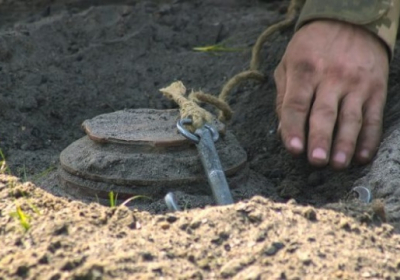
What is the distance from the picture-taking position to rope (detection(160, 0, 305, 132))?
8.13 ft

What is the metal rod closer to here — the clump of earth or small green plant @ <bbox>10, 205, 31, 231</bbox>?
the clump of earth

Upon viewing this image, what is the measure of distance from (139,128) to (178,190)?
9.3 inches

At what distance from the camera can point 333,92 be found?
2607 millimetres

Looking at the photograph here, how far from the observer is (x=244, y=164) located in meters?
2.55

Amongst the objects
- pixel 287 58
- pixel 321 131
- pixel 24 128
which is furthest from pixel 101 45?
pixel 321 131

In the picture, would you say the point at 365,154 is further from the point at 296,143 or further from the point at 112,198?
the point at 112,198

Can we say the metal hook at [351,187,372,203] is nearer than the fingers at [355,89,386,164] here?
Yes

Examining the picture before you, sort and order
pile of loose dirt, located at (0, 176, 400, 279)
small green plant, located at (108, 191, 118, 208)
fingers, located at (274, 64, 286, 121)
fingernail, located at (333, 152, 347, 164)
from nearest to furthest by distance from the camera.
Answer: pile of loose dirt, located at (0, 176, 400, 279) → small green plant, located at (108, 191, 118, 208) → fingernail, located at (333, 152, 347, 164) → fingers, located at (274, 64, 286, 121)

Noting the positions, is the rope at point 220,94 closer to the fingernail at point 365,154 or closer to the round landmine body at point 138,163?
the round landmine body at point 138,163

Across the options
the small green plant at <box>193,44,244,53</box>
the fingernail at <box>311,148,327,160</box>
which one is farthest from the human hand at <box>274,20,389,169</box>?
the small green plant at <box>193,44,244,53</box>

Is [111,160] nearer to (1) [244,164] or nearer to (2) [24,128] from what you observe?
(1) [244,164]

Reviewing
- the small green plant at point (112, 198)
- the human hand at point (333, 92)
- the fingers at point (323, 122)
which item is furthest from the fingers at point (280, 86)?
the small green plant at point (112, 198)

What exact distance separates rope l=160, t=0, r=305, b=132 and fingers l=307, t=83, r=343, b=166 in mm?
279

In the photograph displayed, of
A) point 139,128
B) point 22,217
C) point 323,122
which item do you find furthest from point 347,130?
point 22,217
